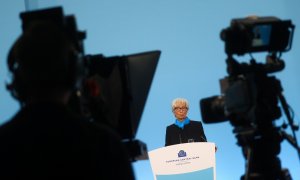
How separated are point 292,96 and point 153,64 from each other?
3.48m

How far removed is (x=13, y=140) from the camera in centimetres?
114

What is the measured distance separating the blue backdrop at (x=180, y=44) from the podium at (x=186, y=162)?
167 centimetres

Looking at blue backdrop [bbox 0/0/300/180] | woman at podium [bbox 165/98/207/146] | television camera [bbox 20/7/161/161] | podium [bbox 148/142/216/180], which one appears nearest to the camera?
television camera [bbox 20/7/161/161]

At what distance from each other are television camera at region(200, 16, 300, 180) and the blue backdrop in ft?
10.4

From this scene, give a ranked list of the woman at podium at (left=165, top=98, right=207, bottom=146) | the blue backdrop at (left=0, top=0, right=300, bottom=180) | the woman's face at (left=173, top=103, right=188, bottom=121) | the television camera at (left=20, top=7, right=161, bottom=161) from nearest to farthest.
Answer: the television camera at (left=20, top=7, right=161, bottom=161) < the woman at podium at (left=165, top=98, right=207, bottom=146) < the woman's face at (left=173, top=103, right=188, bottom=121) < the blue backdrop at (left=0, top=0, right=300, bottom=180)

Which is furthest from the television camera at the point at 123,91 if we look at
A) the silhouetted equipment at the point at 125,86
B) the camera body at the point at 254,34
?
the camera body at the point at 254,34

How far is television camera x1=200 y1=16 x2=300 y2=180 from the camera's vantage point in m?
1.67

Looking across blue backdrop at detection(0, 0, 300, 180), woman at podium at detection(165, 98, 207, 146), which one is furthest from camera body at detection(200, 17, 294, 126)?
blue backdrop at detection(0, 0, 300, 180)

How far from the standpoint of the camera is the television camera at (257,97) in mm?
1675

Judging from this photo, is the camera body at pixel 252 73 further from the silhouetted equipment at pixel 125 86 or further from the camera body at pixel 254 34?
the silhouetted equipment at pixel 125 86

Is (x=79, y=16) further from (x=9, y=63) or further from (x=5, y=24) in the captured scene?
(x=9, y=63)

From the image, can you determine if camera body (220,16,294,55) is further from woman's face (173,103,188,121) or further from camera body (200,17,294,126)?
woman's face (173,103,188,121)

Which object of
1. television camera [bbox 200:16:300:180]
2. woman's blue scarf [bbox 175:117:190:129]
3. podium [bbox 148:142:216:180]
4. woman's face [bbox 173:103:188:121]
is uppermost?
television camera [bbox 200:16:300:180]

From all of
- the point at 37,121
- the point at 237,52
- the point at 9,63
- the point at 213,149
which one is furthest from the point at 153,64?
the point at 213,149
